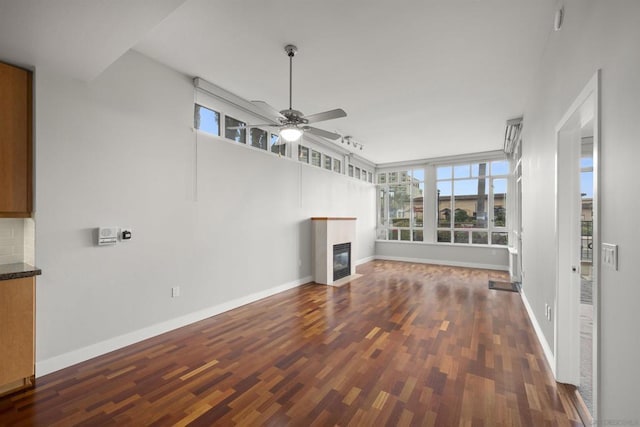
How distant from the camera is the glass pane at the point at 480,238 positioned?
25.7 ft

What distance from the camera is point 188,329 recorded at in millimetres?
3434

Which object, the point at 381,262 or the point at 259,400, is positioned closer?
the point at 259,400

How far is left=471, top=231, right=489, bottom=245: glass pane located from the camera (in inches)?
308

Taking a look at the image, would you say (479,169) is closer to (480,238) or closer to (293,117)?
(480,238)

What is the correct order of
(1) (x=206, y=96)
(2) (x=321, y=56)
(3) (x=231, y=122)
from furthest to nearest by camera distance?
(3) (x=231, y=122) < (1) (x=206, y=96) < (2) (x=321, y=56)

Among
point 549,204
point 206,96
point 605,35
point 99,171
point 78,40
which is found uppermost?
point 206,96

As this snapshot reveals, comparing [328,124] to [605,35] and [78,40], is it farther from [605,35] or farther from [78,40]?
[605,35]

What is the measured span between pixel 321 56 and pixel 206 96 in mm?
1757

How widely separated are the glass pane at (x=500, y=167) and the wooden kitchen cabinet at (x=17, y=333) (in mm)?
9232

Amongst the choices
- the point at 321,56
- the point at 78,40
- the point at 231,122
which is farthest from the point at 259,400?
the point at 231,122

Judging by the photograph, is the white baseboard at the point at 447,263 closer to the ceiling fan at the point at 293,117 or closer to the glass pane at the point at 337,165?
the glass pane at the point at 337,165

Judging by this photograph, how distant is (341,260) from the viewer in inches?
246

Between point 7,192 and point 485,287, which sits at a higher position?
point 7,192

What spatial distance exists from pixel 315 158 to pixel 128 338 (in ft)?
15.2
